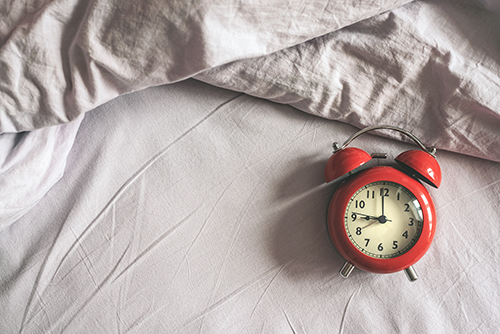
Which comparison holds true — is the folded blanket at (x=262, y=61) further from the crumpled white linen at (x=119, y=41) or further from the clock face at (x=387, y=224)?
the clock face at (x=387, y=224)

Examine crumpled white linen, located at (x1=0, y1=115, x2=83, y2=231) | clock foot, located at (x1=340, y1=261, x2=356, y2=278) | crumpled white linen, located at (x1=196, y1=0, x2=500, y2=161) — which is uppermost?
crumpled white linen, located at (x1=196, y1=0, x2=500, y2=161)

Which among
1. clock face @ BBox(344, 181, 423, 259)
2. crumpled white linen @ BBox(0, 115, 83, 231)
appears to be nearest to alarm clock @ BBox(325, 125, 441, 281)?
clock face @ BBox(344, 181, 423, 259)

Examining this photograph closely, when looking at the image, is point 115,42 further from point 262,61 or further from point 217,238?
point 217,238

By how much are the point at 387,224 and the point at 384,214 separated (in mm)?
19

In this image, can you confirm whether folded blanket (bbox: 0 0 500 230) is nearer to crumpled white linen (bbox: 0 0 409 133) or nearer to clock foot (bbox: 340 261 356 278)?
crumpled white linen (bbox: 0 0 409 133)

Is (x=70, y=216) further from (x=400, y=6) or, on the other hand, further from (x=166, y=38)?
(x=400, y=6)

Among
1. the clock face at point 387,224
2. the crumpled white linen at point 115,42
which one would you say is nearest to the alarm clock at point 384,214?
the clock face at point 387,224

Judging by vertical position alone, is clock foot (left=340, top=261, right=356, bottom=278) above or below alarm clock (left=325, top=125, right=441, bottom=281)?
below

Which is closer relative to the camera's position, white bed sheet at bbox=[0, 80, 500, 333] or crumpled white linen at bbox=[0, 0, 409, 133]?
crumpled white linen at bbox=[0, 0, 409, 133]

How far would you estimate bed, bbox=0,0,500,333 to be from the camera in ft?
2.19

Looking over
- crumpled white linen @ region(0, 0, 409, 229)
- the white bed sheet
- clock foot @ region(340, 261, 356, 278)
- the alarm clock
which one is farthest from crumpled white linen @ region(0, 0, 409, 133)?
clock foot @ region(340, 261, 356, 278)

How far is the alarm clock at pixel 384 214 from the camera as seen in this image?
0.66 metres

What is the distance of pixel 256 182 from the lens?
0.74 m

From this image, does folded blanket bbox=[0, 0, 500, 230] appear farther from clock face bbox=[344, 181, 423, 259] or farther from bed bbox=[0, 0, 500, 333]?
clock face bbox=[344, 181, 423, 259]
